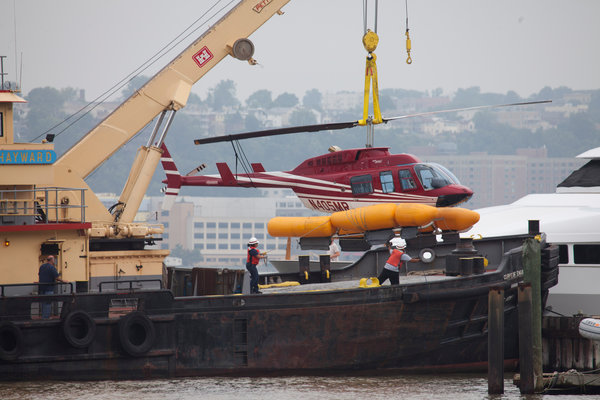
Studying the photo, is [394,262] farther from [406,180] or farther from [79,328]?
[79,328]

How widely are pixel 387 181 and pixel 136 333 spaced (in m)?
9.34

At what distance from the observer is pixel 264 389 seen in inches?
815

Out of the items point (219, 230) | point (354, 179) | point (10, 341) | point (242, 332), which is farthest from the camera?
point (219, 230)

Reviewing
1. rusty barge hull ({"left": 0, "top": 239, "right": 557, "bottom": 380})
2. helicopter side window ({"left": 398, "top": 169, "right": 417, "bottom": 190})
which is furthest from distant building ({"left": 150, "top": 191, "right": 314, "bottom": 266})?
rusty barge hull ({"left": 0, "top": 239, "right": 557, "bottom": 380})

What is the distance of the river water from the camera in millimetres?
19875

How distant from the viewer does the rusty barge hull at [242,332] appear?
20703mm

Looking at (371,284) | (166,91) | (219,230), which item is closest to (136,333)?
(371,284)

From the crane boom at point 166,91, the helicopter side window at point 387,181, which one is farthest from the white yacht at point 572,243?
the crane boom at point 166,91

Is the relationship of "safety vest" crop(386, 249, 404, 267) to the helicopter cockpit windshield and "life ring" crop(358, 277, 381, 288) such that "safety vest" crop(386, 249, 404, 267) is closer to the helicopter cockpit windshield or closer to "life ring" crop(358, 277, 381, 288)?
"life ring" crop(358, 277, 381, 288)

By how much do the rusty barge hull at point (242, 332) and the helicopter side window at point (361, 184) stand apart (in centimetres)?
594

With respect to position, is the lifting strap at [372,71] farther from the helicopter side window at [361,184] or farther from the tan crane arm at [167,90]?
the tan crane arm at [167,90]

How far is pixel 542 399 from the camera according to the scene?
19453 millimetres

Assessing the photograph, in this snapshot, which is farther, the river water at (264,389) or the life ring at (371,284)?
the life ring at (371,284)

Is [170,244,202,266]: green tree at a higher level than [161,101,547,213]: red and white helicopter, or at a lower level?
lower
